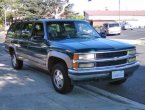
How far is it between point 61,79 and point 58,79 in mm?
160

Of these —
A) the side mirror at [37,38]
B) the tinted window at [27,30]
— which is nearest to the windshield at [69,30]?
the side mirror at [37,38]

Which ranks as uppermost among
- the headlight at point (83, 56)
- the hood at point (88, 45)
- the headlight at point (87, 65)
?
the hood at point (88, 45)

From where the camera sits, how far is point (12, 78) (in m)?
10.2

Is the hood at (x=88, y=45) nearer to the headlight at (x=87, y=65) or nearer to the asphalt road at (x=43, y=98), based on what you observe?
the headlight at (x=87, y=65)

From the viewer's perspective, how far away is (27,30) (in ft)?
35.0

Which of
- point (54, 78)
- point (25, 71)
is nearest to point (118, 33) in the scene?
point (25, 71)

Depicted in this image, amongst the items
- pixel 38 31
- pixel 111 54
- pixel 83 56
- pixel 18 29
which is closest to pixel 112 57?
pixel 111 54

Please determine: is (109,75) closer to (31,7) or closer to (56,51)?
(56,51)

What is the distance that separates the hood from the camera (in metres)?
7.65

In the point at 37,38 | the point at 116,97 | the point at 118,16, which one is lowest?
the point at 116,97

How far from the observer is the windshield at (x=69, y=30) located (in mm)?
9141

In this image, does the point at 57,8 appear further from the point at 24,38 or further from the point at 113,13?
the point at 24,38

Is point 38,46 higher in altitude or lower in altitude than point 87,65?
higher

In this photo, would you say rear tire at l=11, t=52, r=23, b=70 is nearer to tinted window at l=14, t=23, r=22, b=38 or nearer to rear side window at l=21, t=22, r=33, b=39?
tinted window at l=14, t=23, r=22, b=38
